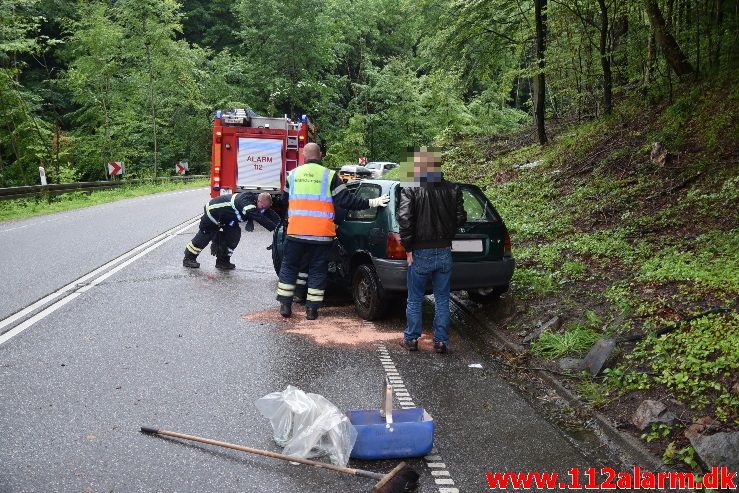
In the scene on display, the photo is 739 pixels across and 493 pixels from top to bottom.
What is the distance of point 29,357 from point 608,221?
7776mm

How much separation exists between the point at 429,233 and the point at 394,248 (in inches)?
34.2

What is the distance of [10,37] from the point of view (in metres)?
26.7

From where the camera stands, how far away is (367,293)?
6980 mm

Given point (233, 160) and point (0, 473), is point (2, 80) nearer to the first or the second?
point (233, 160)

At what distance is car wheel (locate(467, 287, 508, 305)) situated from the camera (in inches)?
287

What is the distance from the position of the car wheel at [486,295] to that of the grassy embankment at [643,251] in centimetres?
22

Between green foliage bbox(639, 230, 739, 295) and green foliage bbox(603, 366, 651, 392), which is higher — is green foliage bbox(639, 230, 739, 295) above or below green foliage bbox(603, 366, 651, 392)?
above

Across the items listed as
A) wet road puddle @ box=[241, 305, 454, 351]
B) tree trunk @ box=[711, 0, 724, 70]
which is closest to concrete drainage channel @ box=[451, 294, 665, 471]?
wet road puddle @ box=[241, 305, 454, 351]

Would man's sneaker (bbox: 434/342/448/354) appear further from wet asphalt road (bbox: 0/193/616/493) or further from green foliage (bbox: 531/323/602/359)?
green foliage (bbox: 531/323/602/359)

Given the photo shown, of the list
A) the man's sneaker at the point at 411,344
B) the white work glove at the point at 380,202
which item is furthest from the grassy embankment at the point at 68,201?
the man's sneaker at the point at 411,344

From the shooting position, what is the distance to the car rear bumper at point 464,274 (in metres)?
6.43

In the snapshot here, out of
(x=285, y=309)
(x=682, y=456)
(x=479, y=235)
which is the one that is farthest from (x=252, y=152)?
(x=682, y=456)

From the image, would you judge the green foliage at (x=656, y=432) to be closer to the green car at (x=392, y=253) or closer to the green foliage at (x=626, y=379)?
the green foliage at (x=626, y=379)

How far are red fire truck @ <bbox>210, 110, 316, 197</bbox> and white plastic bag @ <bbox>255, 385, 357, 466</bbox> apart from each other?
12204mm
